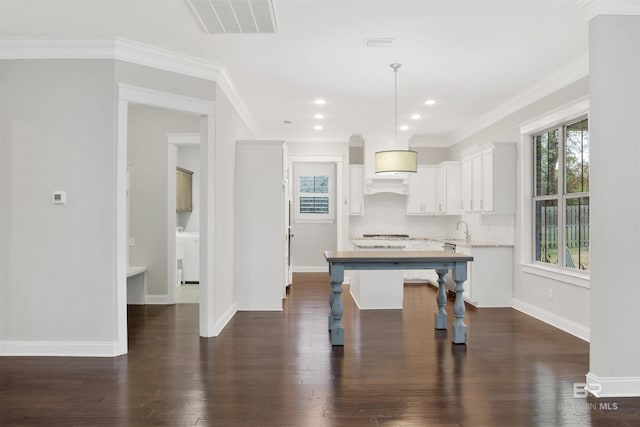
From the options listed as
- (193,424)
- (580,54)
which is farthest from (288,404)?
(580,54)

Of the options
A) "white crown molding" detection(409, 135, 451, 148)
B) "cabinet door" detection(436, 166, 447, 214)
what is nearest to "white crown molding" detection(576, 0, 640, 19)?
"cabinet door" detection(436, 166, 447, 214)

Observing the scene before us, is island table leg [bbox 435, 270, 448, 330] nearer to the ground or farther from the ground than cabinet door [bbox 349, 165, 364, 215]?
nearer to the ground

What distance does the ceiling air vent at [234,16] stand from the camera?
2961mm

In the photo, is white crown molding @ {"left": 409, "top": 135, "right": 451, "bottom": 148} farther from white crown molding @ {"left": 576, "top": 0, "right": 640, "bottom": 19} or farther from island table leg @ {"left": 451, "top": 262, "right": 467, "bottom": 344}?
white crown molding @ {"left": 576, "top": 0, "right": 640, "bottom": 19}

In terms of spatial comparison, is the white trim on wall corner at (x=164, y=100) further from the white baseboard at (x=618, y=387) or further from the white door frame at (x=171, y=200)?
the white baseboard at (x=618, y=387)

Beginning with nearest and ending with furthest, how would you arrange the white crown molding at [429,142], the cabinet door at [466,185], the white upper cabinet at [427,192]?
the cabinet door at [466,185], the white upper cabinet at [427,192], the white crown molding at [429,142]

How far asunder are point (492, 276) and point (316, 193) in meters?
4.62

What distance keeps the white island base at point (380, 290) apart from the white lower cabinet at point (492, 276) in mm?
1049

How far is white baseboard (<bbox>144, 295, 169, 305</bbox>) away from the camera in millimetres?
6090

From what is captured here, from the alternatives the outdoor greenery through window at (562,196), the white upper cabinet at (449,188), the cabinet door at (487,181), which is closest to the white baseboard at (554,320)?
the outdoor greenery through window at (562,196)

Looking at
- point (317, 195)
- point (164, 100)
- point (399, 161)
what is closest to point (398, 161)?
point (399, 161)

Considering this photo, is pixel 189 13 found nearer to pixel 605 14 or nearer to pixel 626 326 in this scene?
pixel 605 14

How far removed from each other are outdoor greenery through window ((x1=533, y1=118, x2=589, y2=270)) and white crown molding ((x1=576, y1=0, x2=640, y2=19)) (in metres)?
1.76

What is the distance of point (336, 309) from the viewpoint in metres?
4.14
